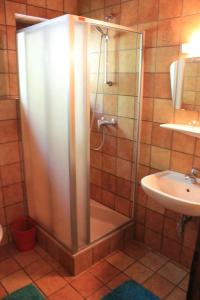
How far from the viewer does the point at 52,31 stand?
171 centimetres

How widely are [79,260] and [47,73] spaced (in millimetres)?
1431

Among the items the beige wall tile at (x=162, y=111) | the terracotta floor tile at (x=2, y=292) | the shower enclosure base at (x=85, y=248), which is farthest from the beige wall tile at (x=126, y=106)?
the terracotta floor tile at (x=2, y=292)

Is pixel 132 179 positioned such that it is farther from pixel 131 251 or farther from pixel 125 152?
pixel 131 251

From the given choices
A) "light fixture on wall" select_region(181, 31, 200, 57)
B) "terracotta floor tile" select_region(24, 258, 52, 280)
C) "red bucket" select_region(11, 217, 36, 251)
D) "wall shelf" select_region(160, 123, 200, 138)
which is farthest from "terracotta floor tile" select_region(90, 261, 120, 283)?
"light fixture on wall" select_region(181, 31, 200, 57)

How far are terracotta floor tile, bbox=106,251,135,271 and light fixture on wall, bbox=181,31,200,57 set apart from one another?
1692mm

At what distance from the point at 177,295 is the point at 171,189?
29.8 inches

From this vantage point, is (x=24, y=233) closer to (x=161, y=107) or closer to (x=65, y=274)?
(x=65, y=274)

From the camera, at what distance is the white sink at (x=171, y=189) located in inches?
63.0

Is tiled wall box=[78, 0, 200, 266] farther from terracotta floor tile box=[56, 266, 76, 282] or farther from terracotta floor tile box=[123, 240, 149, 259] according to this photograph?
terracotta floor tile box=[56, 266, 76, 282]

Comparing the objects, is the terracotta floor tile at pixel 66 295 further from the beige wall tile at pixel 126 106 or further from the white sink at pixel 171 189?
the beige wall tile at pixel 126 106

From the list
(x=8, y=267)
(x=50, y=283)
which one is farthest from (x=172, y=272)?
(x=8, y=267)

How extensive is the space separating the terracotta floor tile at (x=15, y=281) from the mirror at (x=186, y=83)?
1.74m

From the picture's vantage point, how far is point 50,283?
6.42 feet

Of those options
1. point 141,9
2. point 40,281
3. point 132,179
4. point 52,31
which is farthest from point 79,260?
point 141,9
